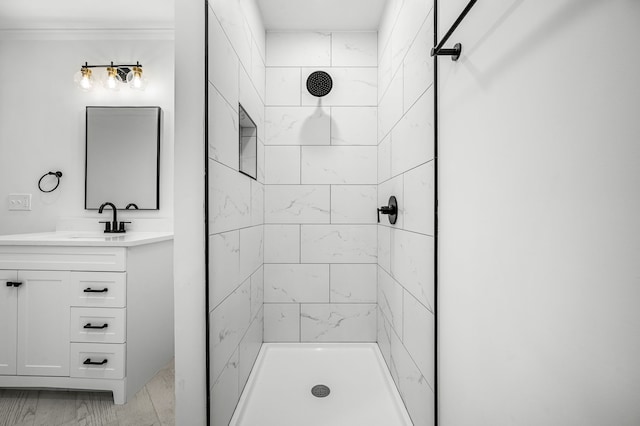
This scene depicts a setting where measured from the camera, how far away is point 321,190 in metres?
2.00

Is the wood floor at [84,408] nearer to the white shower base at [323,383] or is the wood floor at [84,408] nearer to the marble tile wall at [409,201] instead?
the white shower base at [323,383]

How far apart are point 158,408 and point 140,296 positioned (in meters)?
0.62

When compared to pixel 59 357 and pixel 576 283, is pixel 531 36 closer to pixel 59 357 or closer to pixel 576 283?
pixel 576 283

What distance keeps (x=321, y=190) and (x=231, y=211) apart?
83 centimetres

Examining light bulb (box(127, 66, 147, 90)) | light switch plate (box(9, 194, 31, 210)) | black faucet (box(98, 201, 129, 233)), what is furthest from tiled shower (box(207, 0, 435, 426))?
light switch plate (box(9, 194, 31, 210))

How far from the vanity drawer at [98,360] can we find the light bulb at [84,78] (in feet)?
5.92

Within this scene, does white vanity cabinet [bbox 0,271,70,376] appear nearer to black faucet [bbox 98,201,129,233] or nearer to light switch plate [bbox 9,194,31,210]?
black faucet [bbox 98,201,129,233]

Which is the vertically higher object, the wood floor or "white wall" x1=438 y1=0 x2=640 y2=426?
"white wall" x1=438 y1=0 x2=640 y2=426

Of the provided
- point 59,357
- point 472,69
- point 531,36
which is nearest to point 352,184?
point 472,69

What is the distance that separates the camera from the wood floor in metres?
1.48

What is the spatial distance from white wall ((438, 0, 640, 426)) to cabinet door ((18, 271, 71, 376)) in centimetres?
198

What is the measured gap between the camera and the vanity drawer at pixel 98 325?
5.18 feet

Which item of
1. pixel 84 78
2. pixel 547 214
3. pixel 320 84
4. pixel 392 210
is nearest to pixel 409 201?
pixel 392 210

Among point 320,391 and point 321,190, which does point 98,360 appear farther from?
point 321,190
